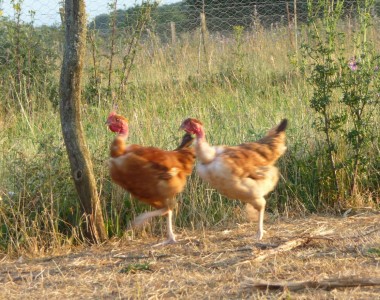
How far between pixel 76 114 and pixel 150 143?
1648 millimetres

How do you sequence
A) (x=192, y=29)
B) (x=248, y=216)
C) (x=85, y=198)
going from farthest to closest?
(x=192, y=29) → (x=248, y=216) → (x=85, y=198)

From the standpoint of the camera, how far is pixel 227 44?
519 inches

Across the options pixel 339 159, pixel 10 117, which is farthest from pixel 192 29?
pixel 339 159

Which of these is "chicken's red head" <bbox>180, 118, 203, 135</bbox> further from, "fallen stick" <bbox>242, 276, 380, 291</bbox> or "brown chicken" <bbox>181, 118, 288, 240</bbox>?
"fallen stick" <bbox>242, 276, 380, 291</bbox>

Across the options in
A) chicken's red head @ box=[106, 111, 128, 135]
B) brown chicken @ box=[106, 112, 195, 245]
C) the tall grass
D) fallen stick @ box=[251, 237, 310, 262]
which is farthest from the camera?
the tall grass

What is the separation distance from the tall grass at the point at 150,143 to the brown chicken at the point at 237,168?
0.97 metres

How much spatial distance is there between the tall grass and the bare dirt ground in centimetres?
36

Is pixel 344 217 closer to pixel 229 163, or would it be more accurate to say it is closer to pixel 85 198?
pixel 229 163

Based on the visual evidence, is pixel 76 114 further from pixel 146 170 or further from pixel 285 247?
pixel 285 247

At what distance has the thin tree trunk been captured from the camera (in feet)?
18.2

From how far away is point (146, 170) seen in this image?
522 cm

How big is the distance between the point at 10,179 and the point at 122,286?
7.42 feet

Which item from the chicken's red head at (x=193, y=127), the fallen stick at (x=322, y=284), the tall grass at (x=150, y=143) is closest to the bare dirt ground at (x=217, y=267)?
the fallen stick at (x=322, y=284)

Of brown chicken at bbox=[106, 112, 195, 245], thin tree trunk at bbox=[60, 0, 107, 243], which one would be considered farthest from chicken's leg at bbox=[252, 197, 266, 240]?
thin tree trunk at bbox=[60, 0, 107, 243]
